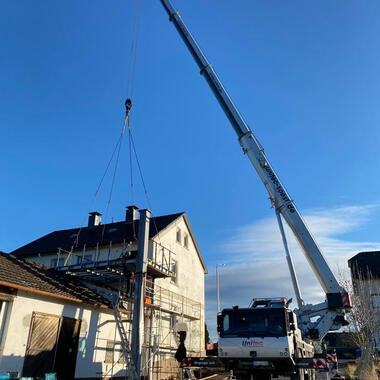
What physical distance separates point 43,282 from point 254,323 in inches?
359

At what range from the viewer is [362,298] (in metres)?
25.7

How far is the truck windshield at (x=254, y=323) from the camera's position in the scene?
11.7 meters

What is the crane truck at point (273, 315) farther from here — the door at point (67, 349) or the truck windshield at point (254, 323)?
the door at point (67, 349)

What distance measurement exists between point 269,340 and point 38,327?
8868mm

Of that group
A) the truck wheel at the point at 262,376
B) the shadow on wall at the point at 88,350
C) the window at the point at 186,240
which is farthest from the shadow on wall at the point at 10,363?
the window at the point at 186,240

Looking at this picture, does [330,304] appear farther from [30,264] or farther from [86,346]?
[30,264]

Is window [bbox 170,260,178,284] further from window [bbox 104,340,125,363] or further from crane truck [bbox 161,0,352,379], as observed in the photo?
crane truck [bbox 161,0,352,379]

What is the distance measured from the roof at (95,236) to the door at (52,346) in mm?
8981

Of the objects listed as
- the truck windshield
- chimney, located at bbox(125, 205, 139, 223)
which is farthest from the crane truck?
chimney, located at bbox(125, 205, 139, 223)

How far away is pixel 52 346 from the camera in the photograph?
14.6m

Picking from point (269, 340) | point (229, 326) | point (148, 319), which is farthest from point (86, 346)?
point (269, 340)

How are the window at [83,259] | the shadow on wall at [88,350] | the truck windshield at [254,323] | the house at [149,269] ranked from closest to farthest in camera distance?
the truck windshield at [254,323], the shadow on wall at [88,350], the house at [149,269], the window at [83,259]

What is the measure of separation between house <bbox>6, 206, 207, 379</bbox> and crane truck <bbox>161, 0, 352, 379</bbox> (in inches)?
258

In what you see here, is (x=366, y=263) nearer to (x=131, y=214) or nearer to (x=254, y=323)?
(x=131, y=214)
